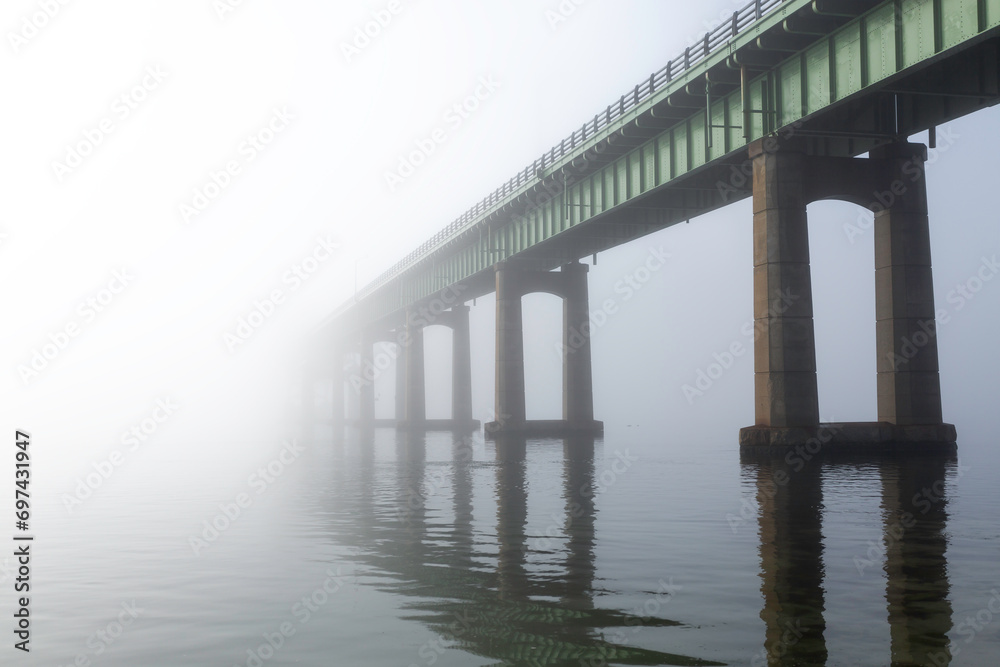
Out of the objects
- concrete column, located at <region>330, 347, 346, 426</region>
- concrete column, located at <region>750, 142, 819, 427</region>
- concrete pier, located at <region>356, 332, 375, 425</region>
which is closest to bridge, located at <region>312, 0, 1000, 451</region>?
concrete column, located at <region>750, 142, 819, 427</region>

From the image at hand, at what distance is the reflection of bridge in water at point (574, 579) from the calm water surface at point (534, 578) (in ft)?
0.14

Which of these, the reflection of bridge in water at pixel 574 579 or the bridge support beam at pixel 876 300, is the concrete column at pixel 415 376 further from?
the reflection of bridge in water at pixel 574 579

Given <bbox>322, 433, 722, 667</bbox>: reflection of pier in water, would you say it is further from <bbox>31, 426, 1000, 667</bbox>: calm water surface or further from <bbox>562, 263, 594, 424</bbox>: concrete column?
<bbox>562, 263, 594, 424</bbox>: concrete column

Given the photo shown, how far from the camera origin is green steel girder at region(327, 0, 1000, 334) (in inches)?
1237

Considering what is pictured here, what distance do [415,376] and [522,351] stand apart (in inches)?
1363

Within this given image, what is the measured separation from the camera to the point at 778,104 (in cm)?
3806

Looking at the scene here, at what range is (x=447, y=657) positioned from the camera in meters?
9.10

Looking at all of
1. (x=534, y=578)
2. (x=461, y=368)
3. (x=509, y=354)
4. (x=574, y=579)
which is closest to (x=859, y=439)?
(x=574, y=579)

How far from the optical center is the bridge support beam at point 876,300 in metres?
38.3

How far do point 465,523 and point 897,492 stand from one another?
441 inches

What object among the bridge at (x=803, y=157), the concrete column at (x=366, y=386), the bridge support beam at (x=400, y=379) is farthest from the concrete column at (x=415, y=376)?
the bridge at (x=803, y=157)

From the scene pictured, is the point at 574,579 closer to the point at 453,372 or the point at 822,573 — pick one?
the point at 822,573

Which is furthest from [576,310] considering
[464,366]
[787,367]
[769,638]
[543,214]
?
[769,638]

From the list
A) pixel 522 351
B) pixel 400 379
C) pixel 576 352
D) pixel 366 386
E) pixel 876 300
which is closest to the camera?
pixel 876 300
